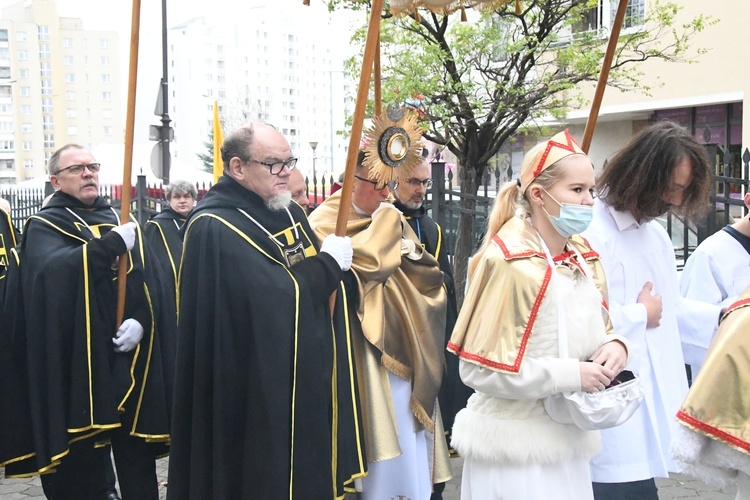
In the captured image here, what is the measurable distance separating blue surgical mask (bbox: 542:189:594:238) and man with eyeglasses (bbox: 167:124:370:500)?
1.10m

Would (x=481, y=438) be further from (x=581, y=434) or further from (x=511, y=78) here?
(x=511, y=78)

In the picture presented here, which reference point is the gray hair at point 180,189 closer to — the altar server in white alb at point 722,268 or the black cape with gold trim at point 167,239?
the black cape with gold trim at point 167,239

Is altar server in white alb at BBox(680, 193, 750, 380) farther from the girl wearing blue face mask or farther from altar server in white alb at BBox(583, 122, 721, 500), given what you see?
the girl wearing blue face mask

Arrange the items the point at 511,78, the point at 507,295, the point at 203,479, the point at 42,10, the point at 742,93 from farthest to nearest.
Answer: the point at 42,10, the point at 742,93, the point at 511,78, the point at 203,479, the point at 507,295

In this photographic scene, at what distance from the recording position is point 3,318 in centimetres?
518

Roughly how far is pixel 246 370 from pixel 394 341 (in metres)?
0.95

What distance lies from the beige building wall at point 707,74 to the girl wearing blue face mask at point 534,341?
13780mm

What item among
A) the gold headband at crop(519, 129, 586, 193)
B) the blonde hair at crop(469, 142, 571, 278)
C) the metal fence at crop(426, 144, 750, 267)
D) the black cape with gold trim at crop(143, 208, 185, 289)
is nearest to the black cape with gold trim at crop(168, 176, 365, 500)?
the blonde hair at crop(469, 142, 571, 278)

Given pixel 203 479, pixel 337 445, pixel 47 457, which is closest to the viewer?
pixel 203 479

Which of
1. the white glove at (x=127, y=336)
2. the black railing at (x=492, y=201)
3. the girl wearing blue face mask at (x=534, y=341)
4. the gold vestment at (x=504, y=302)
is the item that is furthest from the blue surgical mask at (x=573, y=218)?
the white glove at (x=127, y=336)

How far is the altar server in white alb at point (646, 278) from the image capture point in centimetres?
353

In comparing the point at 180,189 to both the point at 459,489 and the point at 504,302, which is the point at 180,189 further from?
the point at 504,302

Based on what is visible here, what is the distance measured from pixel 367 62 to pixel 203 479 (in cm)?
191

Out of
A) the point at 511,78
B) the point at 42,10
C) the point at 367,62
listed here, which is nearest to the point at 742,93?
the point at 511,78
